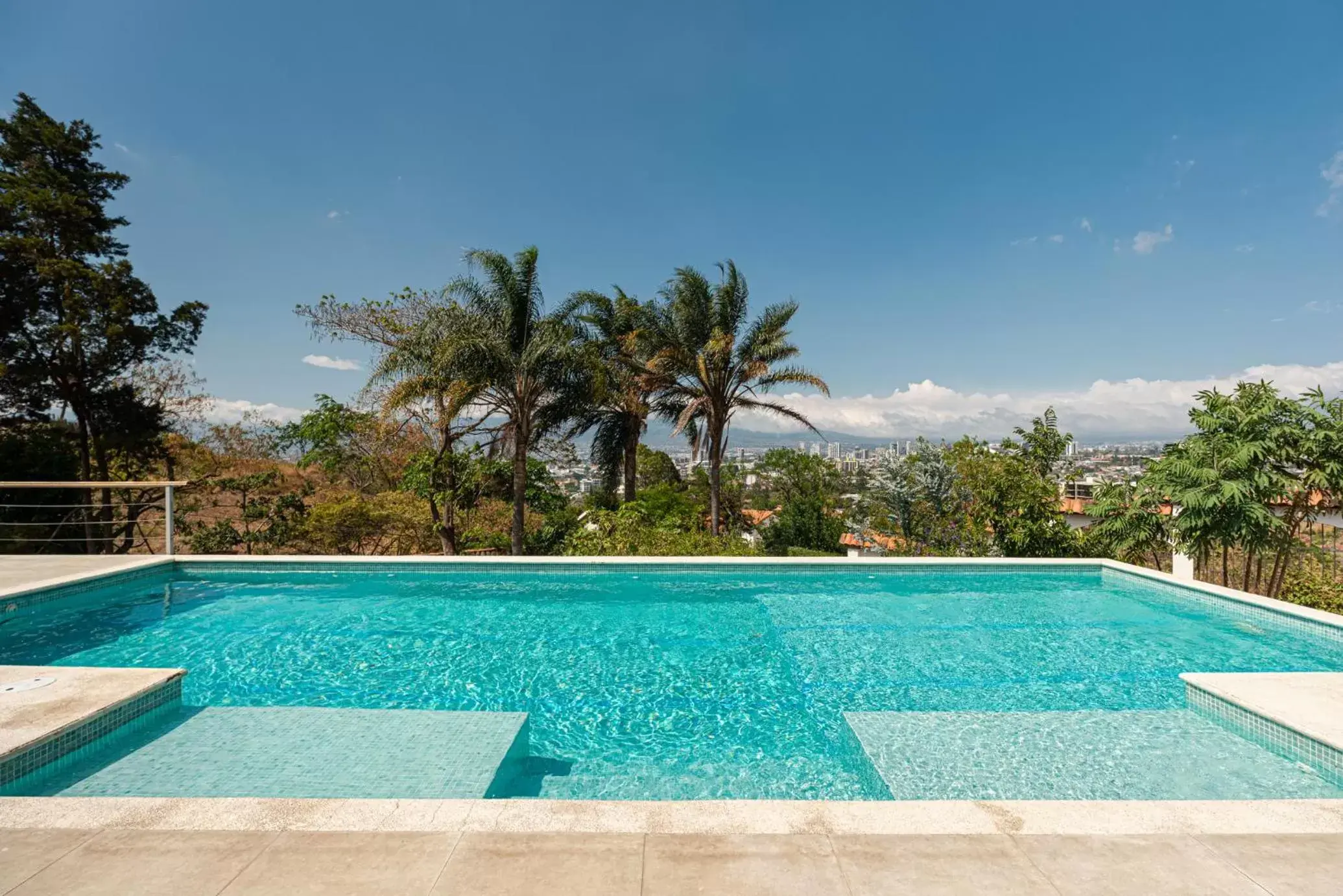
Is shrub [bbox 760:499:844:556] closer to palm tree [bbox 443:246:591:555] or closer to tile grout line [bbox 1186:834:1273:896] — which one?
palm tree [bbox 443:246:591:555]

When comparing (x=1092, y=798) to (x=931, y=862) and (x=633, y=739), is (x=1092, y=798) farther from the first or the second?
(x=633, y=739)

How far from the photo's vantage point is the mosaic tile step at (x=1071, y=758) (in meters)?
3.14

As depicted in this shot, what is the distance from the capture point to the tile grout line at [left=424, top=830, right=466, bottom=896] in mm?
1882

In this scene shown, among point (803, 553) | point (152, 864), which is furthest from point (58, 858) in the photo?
point (803, 553)

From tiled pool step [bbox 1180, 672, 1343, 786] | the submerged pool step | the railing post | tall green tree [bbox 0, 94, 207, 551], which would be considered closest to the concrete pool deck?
the submerged pool step

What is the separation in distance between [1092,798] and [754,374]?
9.32 metres

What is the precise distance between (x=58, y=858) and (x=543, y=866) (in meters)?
1.69

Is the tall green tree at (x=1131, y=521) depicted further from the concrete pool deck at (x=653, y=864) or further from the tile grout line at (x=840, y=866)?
the tile grout line at (x=840, y=866)

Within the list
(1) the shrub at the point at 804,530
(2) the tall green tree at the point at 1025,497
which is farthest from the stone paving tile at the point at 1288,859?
(1) the shrub at the point at 804,530

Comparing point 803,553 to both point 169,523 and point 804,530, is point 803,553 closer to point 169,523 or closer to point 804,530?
point 804,530

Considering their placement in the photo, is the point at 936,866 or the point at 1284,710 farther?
the point at 1284,710

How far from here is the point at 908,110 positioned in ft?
42.9

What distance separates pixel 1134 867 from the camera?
6.53ft

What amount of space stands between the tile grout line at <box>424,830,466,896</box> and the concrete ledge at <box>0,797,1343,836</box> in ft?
0.13
